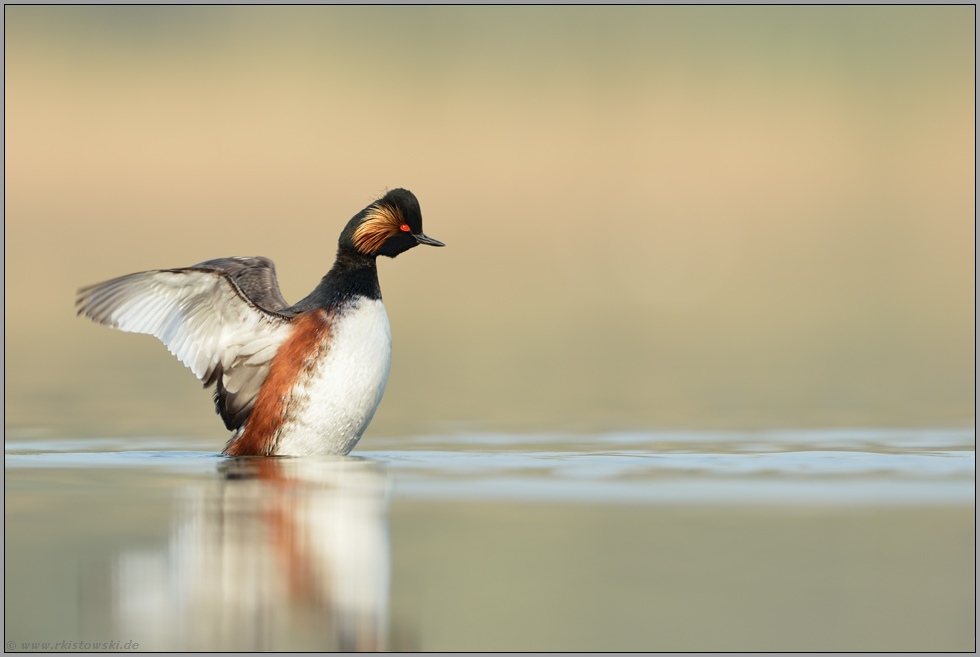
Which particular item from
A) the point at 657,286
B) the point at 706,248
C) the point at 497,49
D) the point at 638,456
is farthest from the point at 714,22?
the point at 638,456

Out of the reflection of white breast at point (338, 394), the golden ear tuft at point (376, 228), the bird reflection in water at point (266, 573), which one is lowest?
the bird reflection in water at point (266, 573)

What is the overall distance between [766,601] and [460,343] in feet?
52.3

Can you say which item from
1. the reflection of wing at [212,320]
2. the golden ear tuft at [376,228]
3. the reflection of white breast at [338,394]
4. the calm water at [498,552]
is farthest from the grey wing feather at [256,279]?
the calm water at [498,552]

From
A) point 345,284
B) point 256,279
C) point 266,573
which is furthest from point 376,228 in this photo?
point 266,573

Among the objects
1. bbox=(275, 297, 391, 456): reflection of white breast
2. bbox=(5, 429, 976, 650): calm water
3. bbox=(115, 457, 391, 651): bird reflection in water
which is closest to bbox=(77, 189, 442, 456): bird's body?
bbox=(275, 297, 391, 456): reflection of white breast

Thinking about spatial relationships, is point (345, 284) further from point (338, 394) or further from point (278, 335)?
point (338, 394)

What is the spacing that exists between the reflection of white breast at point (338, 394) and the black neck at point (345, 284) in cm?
Result: 20

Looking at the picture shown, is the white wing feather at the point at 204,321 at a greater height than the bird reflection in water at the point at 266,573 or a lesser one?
greater

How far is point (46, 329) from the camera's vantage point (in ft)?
81.3

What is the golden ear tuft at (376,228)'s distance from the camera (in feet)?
35.4

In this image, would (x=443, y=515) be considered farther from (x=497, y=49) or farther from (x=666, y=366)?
(x=497, y=49)

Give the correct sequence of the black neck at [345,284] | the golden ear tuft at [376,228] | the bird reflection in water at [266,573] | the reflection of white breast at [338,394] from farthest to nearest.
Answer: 1. the golden ear tuft at [376,228]
2. the black neck at [345,284]
3. the reflection of white breast at [338,394]
4. the bird reflection in water at [266,573]

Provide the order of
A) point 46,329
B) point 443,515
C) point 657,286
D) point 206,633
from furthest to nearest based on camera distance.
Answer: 1. point 657,286
2. point 46,329
3. point 443,515
4. point 206,633

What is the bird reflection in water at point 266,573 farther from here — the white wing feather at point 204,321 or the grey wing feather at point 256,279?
the grey wing feather at point 256,279
